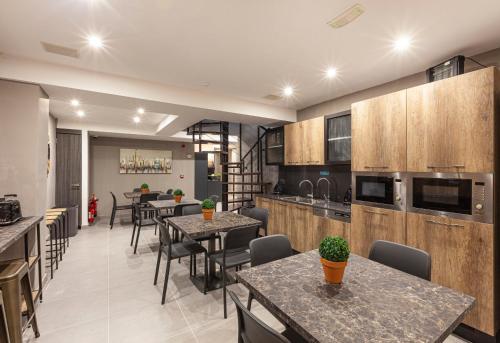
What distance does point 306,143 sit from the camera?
408 cm

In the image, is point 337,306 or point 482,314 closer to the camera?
point 337,306

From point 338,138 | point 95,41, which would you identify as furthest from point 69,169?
point 338,138

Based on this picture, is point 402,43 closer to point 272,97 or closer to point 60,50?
point 272,97

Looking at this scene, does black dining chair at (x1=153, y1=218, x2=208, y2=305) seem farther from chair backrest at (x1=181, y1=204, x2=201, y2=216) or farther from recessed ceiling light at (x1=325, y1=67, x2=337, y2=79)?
recessed ceiling light at (x1=325, y1=67, x2=337, y2=79)

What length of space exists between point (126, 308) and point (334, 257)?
2319 millimetres

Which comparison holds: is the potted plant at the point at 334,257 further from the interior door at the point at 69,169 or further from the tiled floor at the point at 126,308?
Result: the interior door at the point at 69,169

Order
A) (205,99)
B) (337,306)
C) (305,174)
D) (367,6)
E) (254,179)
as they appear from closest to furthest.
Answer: (337,306)
(367,6)
(205,99)
(305,174)
(254,179)

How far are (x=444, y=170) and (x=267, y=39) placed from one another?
2.08 metres

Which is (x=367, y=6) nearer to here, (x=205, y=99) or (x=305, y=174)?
(x=205, y=99)

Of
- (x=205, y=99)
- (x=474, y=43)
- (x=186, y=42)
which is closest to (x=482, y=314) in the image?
(x=474, y=43)

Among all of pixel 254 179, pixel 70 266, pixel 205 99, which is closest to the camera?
pixel 70 266

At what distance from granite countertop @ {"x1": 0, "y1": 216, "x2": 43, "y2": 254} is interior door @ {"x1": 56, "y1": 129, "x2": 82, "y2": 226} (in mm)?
3592

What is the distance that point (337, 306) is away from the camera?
3.65 feet

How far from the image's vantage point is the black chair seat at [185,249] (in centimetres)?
276
